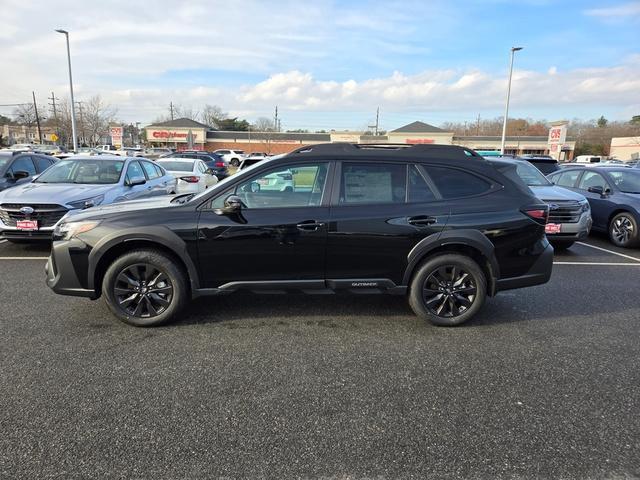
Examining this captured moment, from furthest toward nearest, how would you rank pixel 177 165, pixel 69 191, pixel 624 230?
pixel 177 165, pixel 624 230, pixel 69 191

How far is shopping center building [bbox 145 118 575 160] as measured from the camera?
6475cm

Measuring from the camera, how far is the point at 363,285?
423 centimetres

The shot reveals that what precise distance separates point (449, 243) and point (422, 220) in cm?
35

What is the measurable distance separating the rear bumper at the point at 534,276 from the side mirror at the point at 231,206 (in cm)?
268

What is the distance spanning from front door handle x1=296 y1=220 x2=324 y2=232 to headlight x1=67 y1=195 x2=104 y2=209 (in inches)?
187

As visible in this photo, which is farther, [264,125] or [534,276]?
[264,125]

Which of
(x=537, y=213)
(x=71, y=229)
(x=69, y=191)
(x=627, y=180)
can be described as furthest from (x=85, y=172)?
(x=627, y=180)

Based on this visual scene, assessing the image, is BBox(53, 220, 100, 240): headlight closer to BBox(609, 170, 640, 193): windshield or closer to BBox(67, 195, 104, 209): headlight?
BBox(67, 195, 104, 209): headlight

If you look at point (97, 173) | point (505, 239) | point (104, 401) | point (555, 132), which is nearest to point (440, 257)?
point (505, 239)

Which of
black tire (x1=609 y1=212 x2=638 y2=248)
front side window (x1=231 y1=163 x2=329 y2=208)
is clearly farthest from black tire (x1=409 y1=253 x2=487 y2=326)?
black tire (x1=609 y1=212 x2=638 y2=248)

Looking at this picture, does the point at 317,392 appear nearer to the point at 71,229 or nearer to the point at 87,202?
→ the point at 71,229

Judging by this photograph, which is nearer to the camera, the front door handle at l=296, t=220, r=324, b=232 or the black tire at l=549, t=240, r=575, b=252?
the front door handle at l=296, t=220, r=324, b=232

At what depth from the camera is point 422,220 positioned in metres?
4.18

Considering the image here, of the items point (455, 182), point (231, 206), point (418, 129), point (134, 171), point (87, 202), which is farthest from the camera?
point (418, 129)
